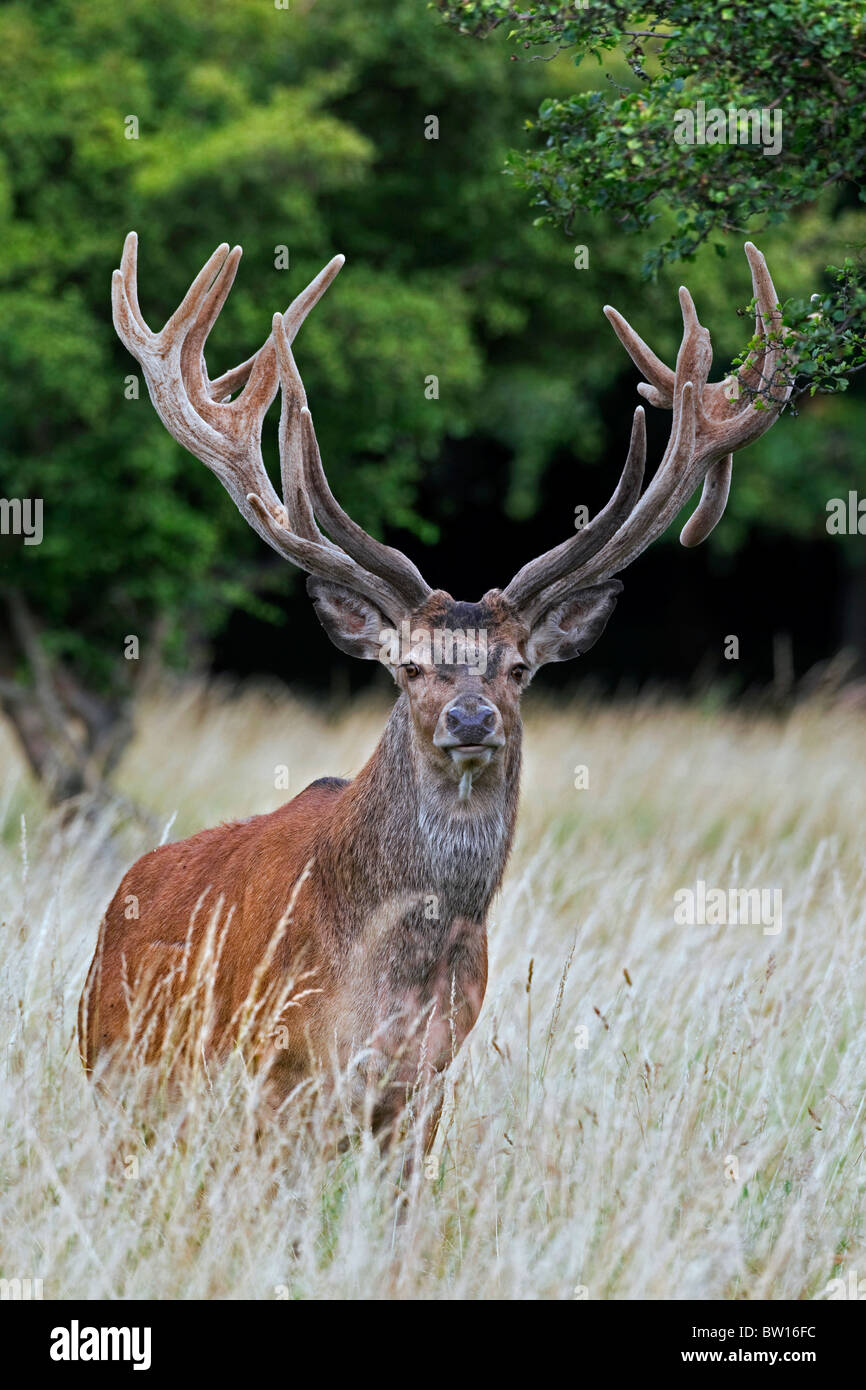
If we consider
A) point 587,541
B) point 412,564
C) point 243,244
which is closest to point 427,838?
point 412,564

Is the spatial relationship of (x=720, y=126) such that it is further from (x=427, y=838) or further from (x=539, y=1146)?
(x=539, y=1146)

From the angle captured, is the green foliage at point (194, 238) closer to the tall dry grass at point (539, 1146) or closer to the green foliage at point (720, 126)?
the tall dry grass at point (539, 1146)

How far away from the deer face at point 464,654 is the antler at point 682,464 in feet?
0.29

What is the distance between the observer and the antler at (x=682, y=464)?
4.64 meters

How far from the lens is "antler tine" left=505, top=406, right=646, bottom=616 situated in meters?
4.61

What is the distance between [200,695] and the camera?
45.1 feet

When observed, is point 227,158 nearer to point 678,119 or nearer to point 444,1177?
point 678,119

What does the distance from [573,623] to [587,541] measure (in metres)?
0.26

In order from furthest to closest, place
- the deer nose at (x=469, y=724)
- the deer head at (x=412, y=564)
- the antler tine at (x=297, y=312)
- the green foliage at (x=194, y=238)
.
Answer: the green foliage at (x=194, y=238), the antler tine at (x=297, y=312), the deer head at (x=412, y=564), the deer nose at (x=469, y=724)

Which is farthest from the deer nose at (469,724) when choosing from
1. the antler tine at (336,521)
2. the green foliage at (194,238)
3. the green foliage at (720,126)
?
the green foliage at (194,238)

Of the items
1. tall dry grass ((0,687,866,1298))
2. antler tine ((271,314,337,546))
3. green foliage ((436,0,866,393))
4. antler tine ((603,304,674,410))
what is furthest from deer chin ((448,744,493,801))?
antler tine ((603,304,674,410))

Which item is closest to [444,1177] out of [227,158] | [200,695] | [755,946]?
[755,946]

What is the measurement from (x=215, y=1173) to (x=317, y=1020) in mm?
431

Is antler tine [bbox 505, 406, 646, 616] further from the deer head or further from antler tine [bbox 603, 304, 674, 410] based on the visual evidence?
antler tine [bbox 603, 304, 674, 410]
